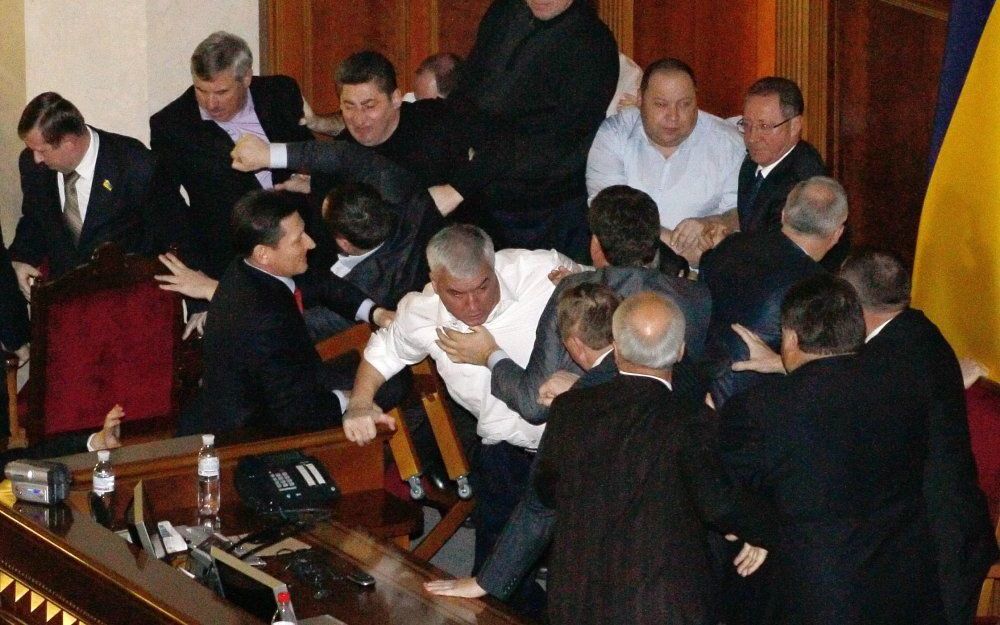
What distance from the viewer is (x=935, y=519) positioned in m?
3.75

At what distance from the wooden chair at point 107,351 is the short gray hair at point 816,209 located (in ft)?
7.34

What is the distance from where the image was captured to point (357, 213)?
4.77 meters

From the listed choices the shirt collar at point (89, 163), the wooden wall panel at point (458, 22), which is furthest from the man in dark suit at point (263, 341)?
the wooden wall panel at point (458, 22)

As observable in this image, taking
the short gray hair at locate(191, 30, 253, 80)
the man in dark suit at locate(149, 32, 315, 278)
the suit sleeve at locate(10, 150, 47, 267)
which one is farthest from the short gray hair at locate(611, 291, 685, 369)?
the suit sleeve at locate(10, 150, 47, 267)

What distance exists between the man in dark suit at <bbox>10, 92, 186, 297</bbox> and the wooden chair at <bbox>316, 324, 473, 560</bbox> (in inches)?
52.3

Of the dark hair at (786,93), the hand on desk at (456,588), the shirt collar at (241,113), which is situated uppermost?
the dark hair at (786,93)

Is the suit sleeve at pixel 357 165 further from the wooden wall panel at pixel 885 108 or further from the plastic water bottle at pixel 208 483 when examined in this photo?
the wooden wall panel at pixel 885 108

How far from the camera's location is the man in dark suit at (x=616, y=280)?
394cm

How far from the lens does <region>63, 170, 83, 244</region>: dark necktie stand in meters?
5.54

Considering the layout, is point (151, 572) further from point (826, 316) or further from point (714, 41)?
point (714, 41)

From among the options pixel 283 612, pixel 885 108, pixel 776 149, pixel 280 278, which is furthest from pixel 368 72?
pixel 283 612

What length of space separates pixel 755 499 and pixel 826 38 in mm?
2274

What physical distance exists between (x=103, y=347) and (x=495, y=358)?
62.7 inches

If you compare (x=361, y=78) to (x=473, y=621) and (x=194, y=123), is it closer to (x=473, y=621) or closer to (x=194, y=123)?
(x=194, y=123)
